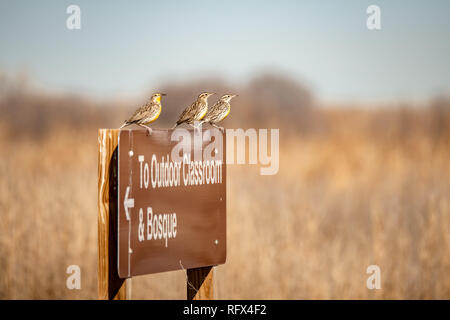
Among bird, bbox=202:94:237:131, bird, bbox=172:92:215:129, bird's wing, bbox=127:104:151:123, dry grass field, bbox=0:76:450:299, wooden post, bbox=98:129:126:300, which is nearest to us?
wooden post, bbox=98:129:126:300

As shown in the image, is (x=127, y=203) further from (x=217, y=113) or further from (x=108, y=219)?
(x=217, y=113)

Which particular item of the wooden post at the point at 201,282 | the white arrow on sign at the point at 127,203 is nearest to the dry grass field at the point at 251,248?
the wooden post at the point at 201,282

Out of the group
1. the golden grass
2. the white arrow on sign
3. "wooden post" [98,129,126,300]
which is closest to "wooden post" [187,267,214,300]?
"wooden post" [98,129,126,300]

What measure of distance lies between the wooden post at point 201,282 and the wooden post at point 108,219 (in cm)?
64

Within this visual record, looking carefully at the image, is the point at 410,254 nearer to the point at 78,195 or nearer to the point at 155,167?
the point at 78,195

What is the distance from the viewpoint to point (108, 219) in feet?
10.8

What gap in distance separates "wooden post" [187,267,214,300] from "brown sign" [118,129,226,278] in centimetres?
12

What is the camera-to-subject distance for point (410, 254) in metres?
Answer: 7.79

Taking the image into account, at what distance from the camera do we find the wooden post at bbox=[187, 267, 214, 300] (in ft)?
12.6

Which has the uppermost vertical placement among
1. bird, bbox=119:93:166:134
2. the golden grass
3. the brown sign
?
bird, bbox=119:93:166:134

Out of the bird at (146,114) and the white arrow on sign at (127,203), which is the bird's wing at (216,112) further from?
the white arrow on sign at (127,203)

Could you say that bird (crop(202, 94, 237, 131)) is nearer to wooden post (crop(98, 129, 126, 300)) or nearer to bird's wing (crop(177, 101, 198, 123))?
bird's wing (crop(177, 101, 198, 123))

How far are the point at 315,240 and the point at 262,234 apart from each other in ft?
2.23

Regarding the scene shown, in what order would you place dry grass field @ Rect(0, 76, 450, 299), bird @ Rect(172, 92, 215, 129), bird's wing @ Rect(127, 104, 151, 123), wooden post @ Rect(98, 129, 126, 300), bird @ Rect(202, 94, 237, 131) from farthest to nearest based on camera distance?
dry grass field @ Rect(0, 76, 450, 299) → bird @ Rect(202, 94, 237, 131) → bird @ Rect(172, 92, 215, 129) → bird's wing @ Rect(127, 104, 151, 123) → wooden post @ Rect(98, 129, 126, 300)
